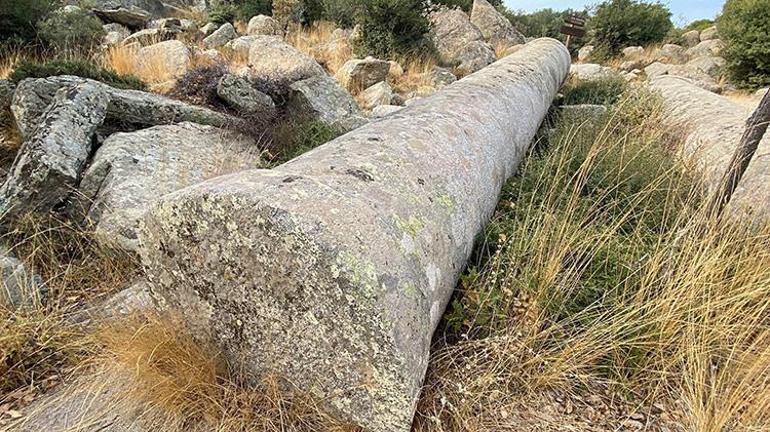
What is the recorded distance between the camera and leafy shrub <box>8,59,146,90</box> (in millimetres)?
5008

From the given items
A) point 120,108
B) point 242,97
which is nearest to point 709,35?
point 242,97

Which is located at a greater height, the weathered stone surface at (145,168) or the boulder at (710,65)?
the boulder at (710,65)

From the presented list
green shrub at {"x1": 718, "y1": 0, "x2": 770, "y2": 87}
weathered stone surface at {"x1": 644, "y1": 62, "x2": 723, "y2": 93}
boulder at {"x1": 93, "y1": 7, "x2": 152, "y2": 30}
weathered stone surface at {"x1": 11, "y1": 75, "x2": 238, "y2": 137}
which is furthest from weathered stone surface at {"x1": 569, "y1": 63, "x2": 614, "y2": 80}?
boulder at {"x1": 93, "y1": 7, "x2": 152, "y2": 30}

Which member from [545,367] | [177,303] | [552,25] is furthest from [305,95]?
[552,25]

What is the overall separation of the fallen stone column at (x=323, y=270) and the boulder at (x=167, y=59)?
5744 millimetres

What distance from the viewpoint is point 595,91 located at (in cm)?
823

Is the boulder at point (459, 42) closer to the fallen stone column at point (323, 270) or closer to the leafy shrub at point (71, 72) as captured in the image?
the leafy shrub at point (71, 72)

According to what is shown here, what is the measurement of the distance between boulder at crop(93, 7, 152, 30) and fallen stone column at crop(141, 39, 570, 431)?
489 inches

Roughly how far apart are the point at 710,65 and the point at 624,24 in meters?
4.39

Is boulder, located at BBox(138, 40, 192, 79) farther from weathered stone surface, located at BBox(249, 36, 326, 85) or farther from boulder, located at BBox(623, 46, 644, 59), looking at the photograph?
boulder, located at BBox(623, 46, 644, 59)

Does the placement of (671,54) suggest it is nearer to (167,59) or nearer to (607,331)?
(167,59)

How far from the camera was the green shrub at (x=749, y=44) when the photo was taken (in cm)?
1203

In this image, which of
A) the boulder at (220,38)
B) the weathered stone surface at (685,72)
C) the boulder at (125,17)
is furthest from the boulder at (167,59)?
the weathered stone surface at (685,72)

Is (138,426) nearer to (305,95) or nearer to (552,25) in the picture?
(305,95)
